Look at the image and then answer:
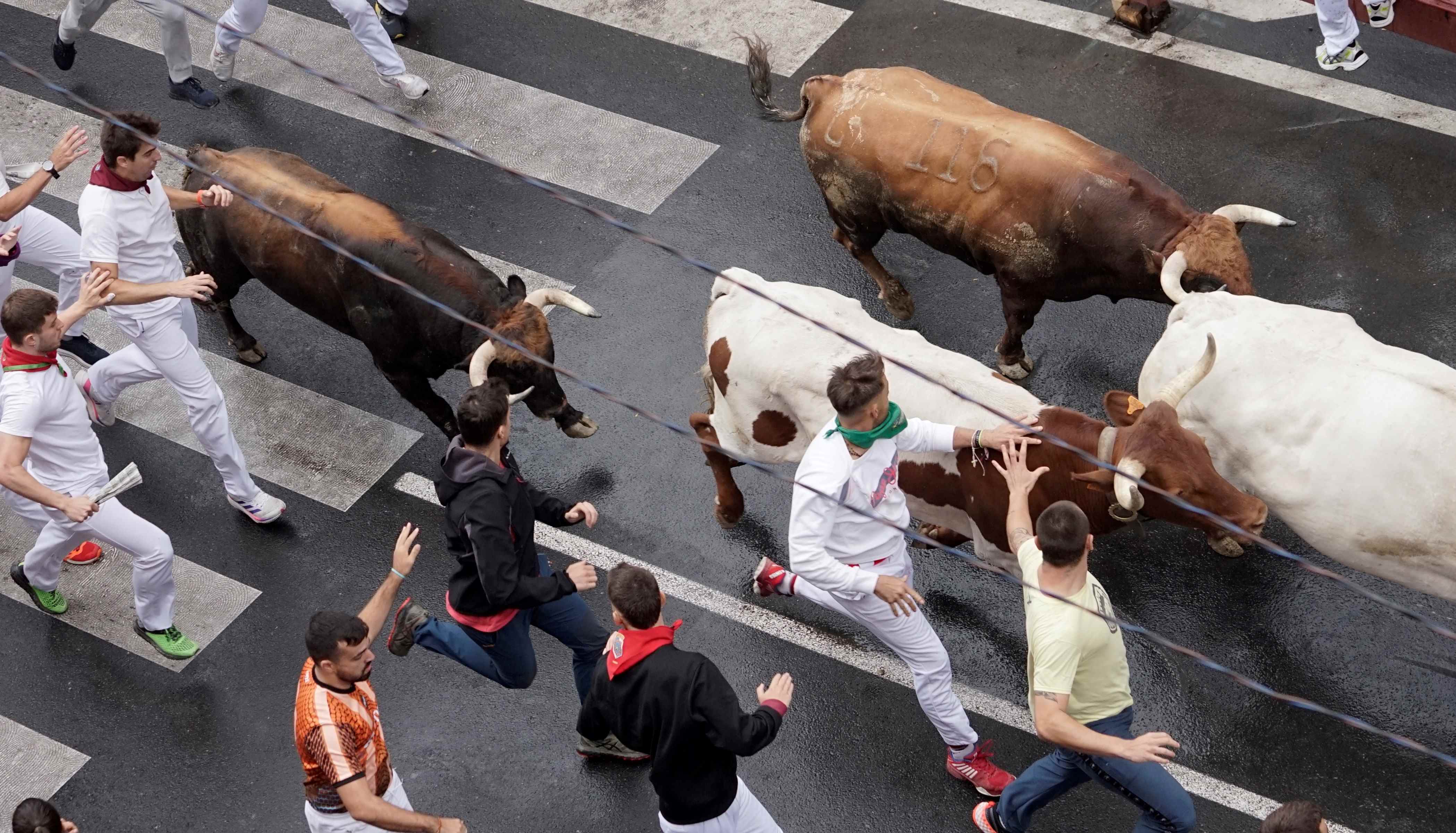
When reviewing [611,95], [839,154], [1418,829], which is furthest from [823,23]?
[1418,829]

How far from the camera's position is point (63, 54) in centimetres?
1155

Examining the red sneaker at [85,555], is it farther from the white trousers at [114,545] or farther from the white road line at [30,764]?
the white road line at [30,764]

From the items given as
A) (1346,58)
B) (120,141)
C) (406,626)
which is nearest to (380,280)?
(120,141)

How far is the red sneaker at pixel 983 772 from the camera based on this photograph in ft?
21.7

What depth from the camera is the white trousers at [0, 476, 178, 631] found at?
7043 mm

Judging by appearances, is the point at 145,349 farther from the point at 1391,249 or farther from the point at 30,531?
the point at 1391,249

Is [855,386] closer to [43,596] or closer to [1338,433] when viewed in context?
[1338,433]

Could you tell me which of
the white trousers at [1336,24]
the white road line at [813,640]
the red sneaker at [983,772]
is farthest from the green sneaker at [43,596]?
the white trousers at [1336,24]

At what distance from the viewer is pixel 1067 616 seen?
5250 millimetres

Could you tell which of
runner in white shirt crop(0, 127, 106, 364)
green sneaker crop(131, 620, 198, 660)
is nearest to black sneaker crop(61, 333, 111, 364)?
runner in white shirt crop(0, 127, 106, 364)

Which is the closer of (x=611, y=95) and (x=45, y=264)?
(x=45, y=264)

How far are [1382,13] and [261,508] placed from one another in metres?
8.01

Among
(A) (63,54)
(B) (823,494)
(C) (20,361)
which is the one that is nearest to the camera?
(B) (823,494)

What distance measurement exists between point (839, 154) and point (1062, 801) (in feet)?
13.7
